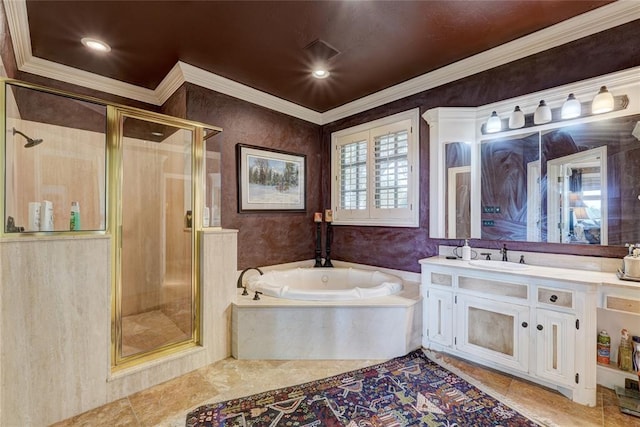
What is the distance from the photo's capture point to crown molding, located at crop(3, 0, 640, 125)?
1.99m

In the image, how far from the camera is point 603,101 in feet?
6.60

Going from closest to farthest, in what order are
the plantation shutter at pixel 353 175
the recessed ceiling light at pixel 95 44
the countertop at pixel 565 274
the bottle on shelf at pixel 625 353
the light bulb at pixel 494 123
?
1. the countertop at pixel 565 274
2. the bottle on shelf at pixel 625 353
3. the recessed ceiling light at pixel 95 44
4. the light bulb at pixel 494 123
5. the plantation shutter at pixel 353 175

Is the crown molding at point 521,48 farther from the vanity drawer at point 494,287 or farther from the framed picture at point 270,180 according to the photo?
the vanity drawer at point 494,287

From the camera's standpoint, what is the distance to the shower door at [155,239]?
7.14 ft

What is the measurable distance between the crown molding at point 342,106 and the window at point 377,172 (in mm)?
291

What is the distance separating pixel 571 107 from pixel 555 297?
4.64 feet

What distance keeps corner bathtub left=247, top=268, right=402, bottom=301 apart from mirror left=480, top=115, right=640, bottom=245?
110 cm

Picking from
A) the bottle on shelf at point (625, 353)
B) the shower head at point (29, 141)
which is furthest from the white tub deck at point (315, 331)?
the shower head at point (29, 141)

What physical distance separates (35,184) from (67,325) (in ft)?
3.75

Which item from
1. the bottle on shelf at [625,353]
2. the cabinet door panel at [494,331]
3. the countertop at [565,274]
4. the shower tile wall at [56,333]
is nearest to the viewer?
the shower tile wall at [56,333]

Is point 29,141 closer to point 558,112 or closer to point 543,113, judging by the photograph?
point 543,113

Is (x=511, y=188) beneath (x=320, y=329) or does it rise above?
above

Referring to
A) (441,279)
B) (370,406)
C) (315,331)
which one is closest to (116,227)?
(315,331)

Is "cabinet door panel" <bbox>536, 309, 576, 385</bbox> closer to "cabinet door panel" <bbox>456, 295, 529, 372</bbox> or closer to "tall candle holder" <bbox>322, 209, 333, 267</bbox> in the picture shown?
"cabinet door panel" <bbox>456, 295, 529, 372</bbox>
